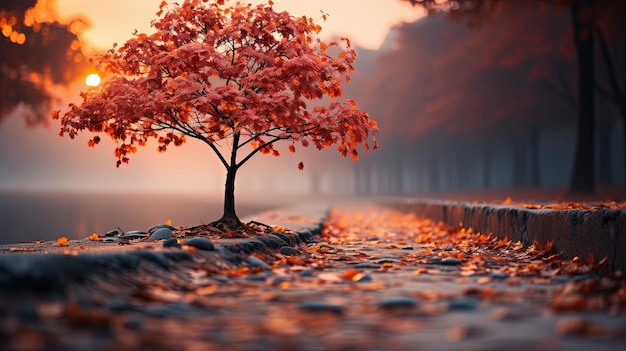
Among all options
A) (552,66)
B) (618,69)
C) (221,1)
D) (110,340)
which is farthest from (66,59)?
(110,340)

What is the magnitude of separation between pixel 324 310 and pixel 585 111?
15919mm

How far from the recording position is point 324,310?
146 inches

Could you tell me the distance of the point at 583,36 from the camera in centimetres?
1714

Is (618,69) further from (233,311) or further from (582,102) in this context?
(233,311)

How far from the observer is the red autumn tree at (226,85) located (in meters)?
7.50

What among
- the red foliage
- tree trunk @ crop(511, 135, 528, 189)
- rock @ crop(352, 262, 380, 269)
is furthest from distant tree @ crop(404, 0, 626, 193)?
tree trunk @ crop(511, 135, 528, 189)

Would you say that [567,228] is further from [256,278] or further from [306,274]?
[256,278]

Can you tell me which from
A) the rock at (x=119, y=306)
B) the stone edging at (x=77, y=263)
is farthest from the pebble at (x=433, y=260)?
the rock at (x=119, y=306)

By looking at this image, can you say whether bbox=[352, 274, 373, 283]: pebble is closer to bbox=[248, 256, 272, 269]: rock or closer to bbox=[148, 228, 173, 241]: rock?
bbox=[248, 256, 272, 269]: rock

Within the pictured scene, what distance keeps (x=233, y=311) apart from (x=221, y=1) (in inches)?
227

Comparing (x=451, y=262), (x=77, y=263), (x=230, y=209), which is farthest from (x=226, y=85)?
(x=77, y=263)

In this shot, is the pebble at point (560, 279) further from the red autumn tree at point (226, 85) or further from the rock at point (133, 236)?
the rock at point (133, 236)

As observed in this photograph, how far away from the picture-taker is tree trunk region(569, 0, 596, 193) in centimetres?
1758

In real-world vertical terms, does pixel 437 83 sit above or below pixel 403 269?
above
